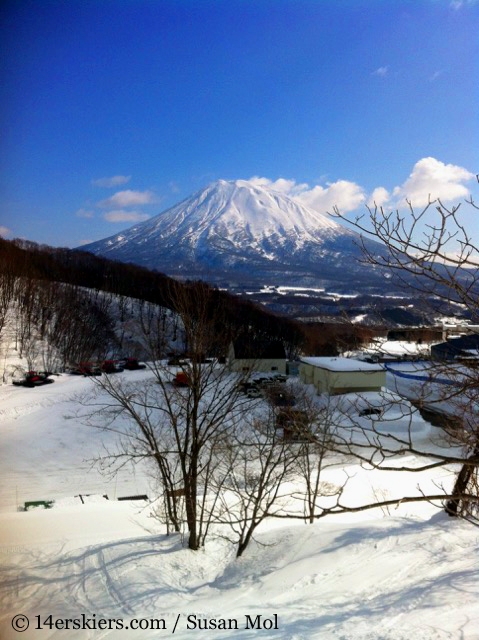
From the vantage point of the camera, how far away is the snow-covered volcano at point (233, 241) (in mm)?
20109

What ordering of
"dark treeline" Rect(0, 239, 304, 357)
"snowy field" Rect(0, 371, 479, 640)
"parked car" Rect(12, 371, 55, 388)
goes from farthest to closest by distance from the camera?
"dark treeline" Rect(0, 239, 304, 357), "parked car" Rect(12, 371, 55, 388), "snowy field" Rect(0, 371, 479, 640)

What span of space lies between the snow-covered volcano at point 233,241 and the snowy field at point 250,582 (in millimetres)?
11404

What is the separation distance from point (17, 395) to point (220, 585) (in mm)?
10736

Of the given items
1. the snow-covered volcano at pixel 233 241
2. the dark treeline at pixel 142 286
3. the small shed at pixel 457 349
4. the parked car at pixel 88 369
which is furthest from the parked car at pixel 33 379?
the small shed at pixel 457 349

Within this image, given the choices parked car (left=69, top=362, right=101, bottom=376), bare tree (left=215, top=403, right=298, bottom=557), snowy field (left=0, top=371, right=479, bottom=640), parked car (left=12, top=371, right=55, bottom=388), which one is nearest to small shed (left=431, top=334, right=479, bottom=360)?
snowy field (left=0, top=371, right=479, bottom=640)

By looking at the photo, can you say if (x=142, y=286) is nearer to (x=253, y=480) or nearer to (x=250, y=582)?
(x=253, y=480)

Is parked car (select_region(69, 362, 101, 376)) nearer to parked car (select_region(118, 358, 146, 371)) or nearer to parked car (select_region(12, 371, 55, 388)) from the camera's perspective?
parked car (select_region(12, 371, 55, 388))

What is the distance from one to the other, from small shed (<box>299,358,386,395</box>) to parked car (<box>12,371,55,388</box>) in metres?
9.47

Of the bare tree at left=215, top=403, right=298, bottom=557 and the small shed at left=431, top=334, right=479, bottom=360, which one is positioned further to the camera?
the bare tree at left=215, top=403, right=298, bottom=557

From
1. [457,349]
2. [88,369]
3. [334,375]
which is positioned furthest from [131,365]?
[457,349]

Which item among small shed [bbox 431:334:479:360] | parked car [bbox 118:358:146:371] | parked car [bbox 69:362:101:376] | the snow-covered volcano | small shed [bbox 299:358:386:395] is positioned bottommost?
small shed [bbox 299:358:386:395]

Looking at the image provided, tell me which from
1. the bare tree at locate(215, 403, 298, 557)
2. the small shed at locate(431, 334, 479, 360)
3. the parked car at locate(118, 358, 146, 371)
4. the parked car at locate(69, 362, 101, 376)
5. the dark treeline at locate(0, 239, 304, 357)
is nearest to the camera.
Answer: the small shed at locate(431, 334, 479, 360)

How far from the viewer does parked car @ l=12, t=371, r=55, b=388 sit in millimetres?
12664

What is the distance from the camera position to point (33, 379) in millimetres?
14156
